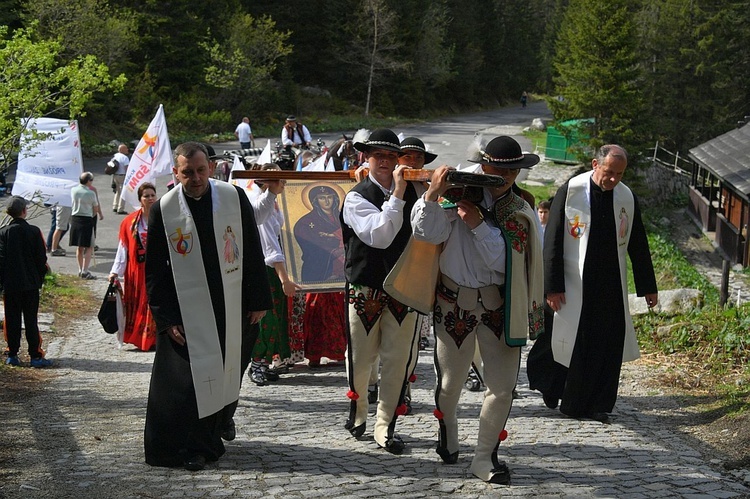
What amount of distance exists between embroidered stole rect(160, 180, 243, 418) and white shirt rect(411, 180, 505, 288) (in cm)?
118

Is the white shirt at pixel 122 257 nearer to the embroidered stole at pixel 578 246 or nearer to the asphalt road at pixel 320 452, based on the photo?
the asphalt road at pixel 320 452

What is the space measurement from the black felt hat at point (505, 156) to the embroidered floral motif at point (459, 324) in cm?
89

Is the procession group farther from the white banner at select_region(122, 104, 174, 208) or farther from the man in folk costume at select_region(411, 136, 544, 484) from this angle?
the white banner at select_region(122, 104, 174, 208)

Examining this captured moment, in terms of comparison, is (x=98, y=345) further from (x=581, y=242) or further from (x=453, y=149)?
(x=453, y=149)

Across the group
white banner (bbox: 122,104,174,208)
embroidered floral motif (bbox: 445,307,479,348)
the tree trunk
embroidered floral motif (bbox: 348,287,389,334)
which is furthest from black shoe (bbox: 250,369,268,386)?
the tree trunk

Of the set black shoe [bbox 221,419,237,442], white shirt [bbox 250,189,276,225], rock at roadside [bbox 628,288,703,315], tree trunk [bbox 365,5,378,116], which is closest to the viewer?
black shoe [bbox 221,419,237,442]

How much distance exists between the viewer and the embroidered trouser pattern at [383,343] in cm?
625

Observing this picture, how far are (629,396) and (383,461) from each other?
3447 mm

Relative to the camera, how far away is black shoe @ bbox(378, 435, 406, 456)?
6.10 m

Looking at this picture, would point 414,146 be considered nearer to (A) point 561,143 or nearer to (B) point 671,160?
(A) point 561,143

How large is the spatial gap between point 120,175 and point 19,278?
42.6 feet

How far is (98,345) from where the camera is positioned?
11039 mm

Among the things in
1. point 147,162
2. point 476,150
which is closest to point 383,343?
point 476,150

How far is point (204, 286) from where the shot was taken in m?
5.74
